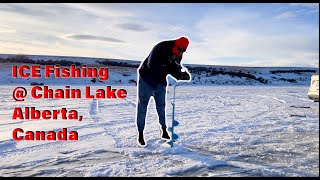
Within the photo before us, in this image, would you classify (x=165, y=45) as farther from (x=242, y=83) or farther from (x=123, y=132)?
(x=242, y=83)

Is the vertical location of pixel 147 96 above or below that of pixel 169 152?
above

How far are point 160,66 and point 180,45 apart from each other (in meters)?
0.32

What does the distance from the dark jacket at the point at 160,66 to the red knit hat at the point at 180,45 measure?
9 centimetres

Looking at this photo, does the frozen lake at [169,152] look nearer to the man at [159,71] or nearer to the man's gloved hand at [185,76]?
the man at [159,71]

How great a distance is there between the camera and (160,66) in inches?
113

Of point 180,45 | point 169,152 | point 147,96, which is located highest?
point 180,45

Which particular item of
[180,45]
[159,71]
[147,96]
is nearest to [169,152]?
[147,96]

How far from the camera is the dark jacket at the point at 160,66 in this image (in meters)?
2.83

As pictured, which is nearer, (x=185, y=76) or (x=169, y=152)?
(x=185, y=76)

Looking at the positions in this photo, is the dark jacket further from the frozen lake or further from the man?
the frozen lake

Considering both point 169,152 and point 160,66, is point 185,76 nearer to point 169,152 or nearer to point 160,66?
point 160,66

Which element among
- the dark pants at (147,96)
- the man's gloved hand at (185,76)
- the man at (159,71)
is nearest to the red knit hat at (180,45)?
the man at (159,71)

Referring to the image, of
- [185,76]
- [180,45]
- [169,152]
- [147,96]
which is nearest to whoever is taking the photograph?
[180,45]

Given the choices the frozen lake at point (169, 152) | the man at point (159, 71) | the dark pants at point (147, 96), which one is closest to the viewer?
the man at point (159, 71)
